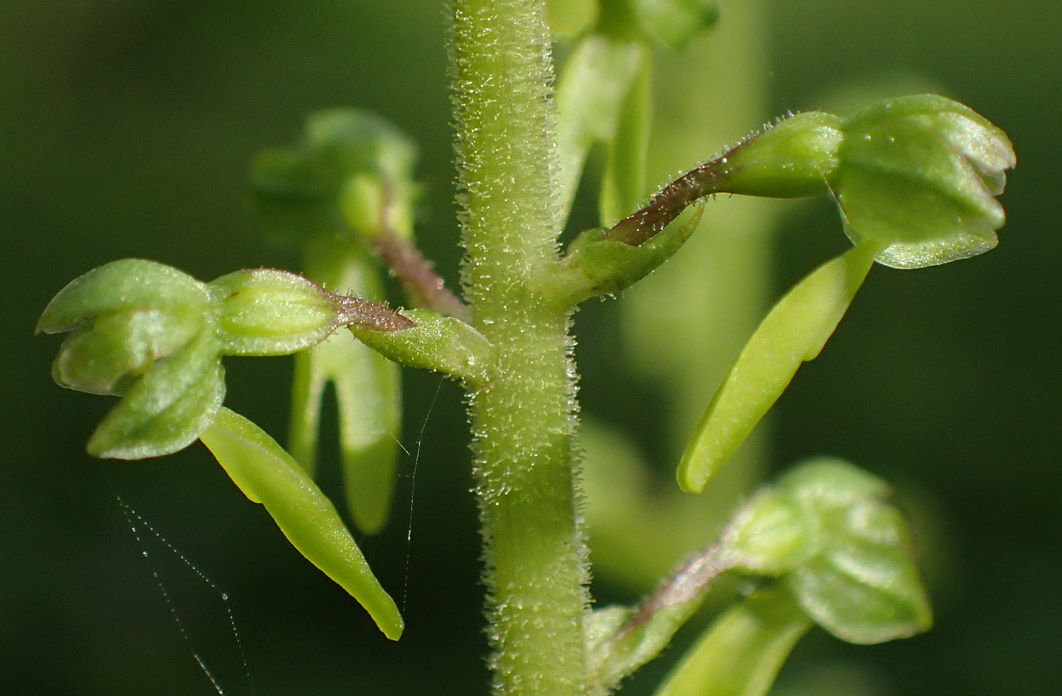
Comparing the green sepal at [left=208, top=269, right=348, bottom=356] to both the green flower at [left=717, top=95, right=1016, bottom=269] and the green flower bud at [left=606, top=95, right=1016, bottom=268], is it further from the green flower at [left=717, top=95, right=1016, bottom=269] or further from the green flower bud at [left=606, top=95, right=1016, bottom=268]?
the green flower at [left=717, top=95, right=1016, bottom=269]

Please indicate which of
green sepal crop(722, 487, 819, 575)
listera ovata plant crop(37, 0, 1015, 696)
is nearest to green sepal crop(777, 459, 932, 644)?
green sepal crop(722, 487, 819, 575)

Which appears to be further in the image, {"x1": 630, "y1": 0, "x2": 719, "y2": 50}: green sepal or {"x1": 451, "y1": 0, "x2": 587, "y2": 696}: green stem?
{"x1": 630, "y1": 0, "x2": 719, "y2": 50}: green sepal

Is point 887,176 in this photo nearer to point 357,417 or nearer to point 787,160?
point 787,160

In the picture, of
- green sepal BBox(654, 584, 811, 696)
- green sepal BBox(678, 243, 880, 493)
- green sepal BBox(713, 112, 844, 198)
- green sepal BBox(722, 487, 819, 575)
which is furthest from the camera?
green sepal BBox(722, 487, 819, 575)

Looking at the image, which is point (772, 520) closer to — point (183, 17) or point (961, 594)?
point (961, 594)

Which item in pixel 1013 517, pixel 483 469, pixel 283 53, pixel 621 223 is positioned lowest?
pixel 1013 517

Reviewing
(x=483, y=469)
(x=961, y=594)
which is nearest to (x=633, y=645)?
(x=483, y=469)

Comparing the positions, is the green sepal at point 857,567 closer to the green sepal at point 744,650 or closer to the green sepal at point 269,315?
the green sepal at point 744,650

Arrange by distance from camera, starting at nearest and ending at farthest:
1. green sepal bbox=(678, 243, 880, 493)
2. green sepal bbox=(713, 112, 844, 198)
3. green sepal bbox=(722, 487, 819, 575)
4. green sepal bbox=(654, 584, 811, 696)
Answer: green sepal bbox=(678, 243, 880, 493), green sepal bbox=(713, 112, 844, 198), green sepal bbox=(654, 584, 811, 696), green sepal bbox=(722, 487, 819, 575)
